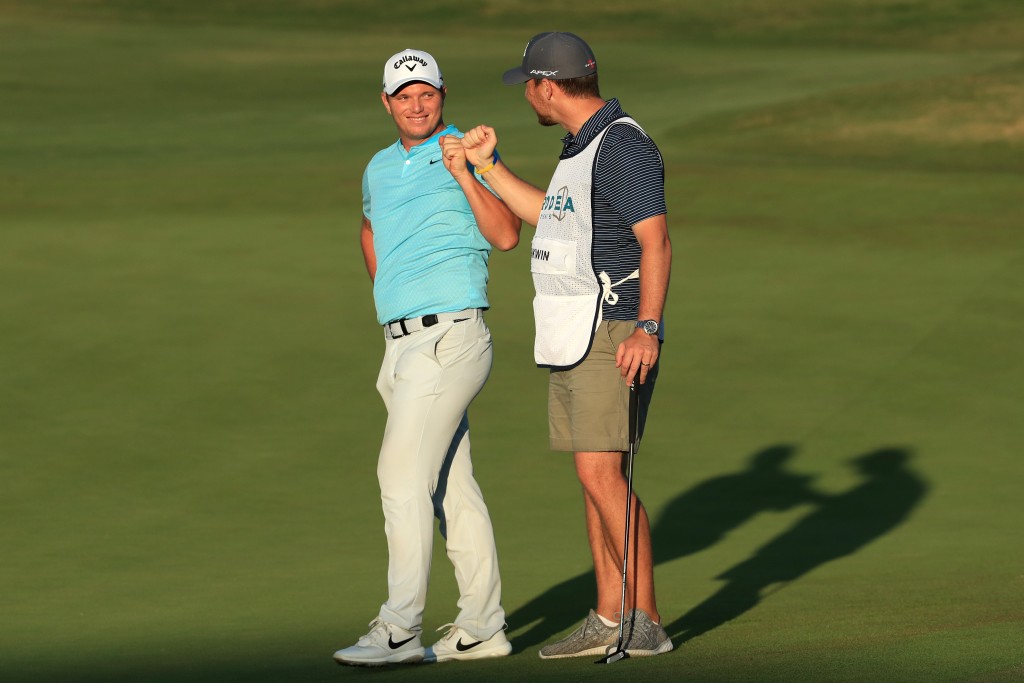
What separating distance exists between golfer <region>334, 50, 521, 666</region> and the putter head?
1.92 feet

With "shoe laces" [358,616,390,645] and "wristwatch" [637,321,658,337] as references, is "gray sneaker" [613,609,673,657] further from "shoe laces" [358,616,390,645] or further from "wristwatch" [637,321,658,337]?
"wristwatch" [637,321,658,337]

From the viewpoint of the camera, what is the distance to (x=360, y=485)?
1057 cm

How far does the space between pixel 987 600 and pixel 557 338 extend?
2220 millimetres

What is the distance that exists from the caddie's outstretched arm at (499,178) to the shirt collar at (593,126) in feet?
0.64

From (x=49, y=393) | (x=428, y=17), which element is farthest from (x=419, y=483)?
(x=428, y=17)

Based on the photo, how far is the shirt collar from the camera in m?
6.67

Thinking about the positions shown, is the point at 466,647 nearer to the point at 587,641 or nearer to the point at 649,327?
the point at 587,641

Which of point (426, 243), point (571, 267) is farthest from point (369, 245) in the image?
point (571, 267)

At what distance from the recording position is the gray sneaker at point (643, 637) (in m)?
6.54

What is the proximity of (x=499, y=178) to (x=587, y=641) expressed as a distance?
1686 mm

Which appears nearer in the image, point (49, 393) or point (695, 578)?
point (695, 578)

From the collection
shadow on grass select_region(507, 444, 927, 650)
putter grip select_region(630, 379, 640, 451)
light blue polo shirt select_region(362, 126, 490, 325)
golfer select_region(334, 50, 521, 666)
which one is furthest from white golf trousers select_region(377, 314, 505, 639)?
putter grip select_region(630, 379, 640, 451)

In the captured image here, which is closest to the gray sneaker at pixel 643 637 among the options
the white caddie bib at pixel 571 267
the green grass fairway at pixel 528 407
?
the green grass fairway at pixel 528 407

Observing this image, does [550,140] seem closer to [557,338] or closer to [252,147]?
[252,147]
